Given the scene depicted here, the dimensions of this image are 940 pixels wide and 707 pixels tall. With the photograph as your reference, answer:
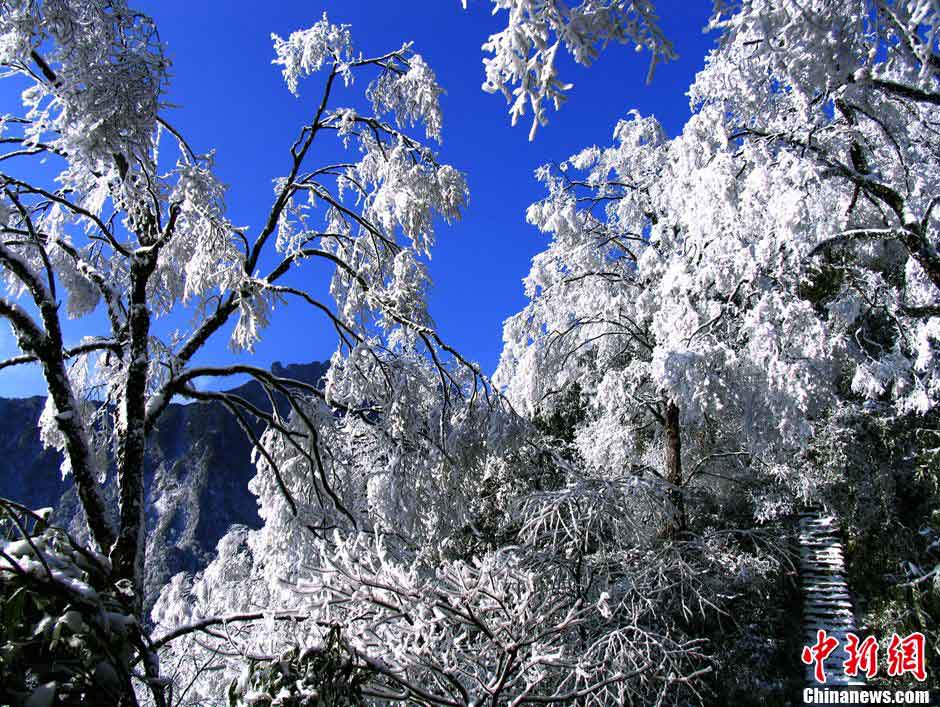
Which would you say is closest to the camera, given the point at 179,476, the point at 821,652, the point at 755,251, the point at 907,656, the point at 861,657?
the point at 755,251

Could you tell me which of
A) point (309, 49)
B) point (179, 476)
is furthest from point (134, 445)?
point (179, 476)

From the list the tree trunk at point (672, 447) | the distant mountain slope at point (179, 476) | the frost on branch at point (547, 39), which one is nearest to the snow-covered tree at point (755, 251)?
the tree trunk at point (672, 447)

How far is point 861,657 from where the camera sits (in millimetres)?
7547

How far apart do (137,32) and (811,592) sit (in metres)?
10.8

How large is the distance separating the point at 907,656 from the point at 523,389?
5.92 meters

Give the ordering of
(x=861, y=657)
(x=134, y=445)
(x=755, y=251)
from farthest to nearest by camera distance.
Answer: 1. (x=861, y=657)
2. (x=755, y=251)
3. (x=134, y=445)

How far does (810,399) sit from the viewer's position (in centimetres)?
655

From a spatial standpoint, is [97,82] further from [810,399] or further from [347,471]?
[810,399]

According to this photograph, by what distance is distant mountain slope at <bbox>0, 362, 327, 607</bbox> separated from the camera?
121 ft

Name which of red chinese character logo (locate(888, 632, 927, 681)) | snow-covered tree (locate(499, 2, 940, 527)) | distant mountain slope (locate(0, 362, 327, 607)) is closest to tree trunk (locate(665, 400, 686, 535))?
snow-covered tree (locate(499, 2, 940, 527))

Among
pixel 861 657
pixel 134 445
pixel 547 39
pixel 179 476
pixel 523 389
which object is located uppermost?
pixel 179 476

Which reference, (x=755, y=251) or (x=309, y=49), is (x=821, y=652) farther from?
(x=309, y=49)

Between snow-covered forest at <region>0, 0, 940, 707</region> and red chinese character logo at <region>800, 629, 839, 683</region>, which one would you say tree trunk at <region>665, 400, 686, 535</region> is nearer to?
snow-covered forest at <region>0, 0, 940, 707</region>

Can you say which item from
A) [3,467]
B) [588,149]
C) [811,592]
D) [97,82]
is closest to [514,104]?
[97,82]
